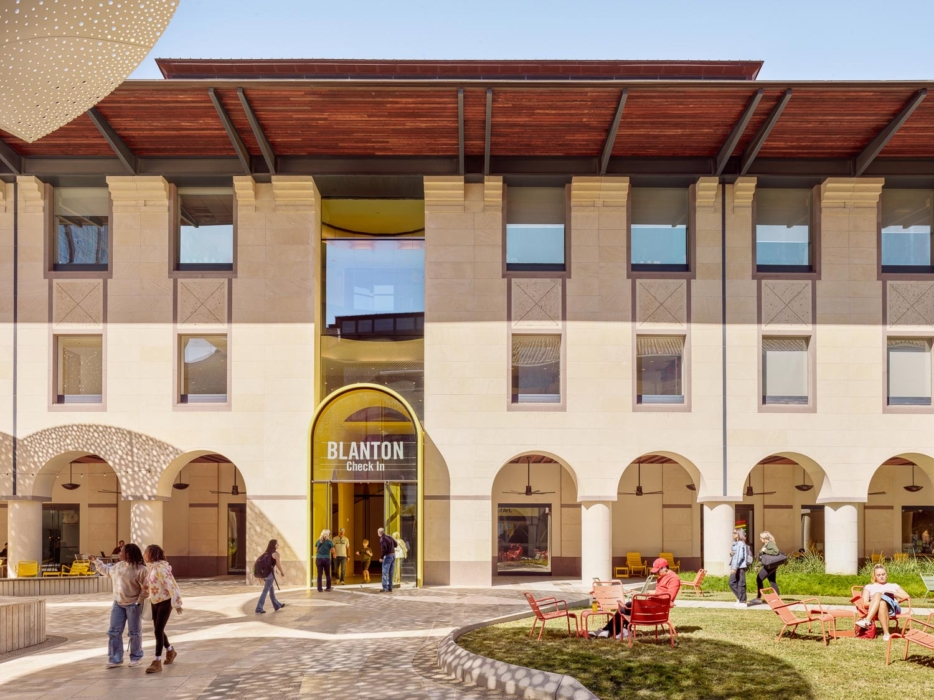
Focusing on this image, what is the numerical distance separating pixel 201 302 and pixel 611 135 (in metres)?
12.1

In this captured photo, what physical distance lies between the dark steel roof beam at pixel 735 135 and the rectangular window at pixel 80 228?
17189mm

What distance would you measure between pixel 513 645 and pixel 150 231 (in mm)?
16517

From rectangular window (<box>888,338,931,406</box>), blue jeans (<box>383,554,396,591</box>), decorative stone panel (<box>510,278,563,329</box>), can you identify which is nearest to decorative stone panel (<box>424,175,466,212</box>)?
decorative stone panel (<box>510,278,563,329</box>)

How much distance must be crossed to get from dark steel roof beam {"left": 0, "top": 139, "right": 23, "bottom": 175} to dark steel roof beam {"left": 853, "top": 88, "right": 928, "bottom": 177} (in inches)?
910

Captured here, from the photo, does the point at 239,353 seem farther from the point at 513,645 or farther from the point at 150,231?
the point at 513,645

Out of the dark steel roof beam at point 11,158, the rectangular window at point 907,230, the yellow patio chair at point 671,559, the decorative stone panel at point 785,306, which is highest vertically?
the dark steel roof beam at point 11,158

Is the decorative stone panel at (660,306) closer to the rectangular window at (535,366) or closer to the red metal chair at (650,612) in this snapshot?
the rectangular window at (535,366)

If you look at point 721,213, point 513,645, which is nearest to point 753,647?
point 513,645

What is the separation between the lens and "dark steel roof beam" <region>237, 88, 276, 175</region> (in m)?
21.8

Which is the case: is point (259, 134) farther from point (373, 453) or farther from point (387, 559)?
point (387, 559)

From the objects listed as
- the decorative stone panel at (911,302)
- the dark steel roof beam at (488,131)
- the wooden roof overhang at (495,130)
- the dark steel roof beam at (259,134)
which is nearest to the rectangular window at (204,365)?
the wooden roof overhang at (495,130)

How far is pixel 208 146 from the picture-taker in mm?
24141

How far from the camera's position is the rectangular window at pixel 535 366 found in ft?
81.6

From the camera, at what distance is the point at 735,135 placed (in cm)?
2284
